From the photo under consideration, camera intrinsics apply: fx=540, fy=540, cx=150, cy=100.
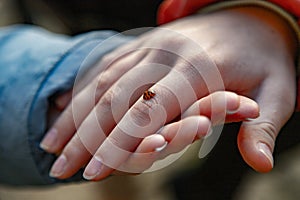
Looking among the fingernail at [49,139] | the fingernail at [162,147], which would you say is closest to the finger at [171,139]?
the fingernail at [162,147]

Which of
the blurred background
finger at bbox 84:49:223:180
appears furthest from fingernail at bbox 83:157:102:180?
the blurred background

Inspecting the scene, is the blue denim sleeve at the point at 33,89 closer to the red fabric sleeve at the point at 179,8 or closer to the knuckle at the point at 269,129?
the red fabric sleeve at the point at 179,8

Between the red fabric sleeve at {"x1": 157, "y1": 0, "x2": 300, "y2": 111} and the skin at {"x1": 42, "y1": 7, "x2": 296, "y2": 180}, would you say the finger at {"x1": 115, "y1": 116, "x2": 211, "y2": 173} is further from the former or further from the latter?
the red fabric sleeve at {"x1": 157, "y1": 0, "x2": 300, "y2": 111}

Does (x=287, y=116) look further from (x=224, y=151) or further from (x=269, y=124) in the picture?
(x=224, y=151)

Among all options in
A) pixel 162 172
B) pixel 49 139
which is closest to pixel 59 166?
pixel 49 139

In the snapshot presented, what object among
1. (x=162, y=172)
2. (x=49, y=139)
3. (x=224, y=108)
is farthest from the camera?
(x=162, y=172)

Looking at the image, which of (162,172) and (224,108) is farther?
(162,172)

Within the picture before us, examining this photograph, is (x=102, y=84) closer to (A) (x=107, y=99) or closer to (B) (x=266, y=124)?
(A) (x=107, y=99)
